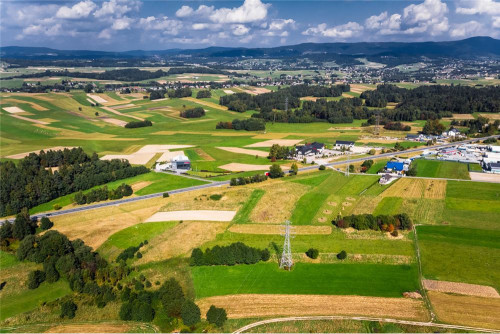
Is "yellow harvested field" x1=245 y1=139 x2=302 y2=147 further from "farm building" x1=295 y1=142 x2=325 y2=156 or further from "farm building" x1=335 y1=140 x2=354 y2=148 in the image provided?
"farm building" x1=335 y1=140 x2=354 y2=148

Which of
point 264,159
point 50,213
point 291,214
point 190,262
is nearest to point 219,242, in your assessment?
point 190,262

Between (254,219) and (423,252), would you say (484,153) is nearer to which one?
(423,252)

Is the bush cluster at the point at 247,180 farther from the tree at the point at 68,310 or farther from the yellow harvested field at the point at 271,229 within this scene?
the tree at the point at 68,310

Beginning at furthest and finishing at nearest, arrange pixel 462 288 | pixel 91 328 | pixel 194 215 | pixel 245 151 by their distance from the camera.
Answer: pixel 245 151, pixel 194 215, pixel 462 288, pixel 91 328

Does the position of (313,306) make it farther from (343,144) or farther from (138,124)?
(138,124)

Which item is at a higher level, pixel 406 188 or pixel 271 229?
pixel 406 188

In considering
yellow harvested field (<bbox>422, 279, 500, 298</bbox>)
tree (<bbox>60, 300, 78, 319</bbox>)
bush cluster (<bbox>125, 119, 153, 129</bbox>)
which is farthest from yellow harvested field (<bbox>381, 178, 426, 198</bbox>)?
bush cluster (<bbox>125, 119, 153, 129</bbox>)

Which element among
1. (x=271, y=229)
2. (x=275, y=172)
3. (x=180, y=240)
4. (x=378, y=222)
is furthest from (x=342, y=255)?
(x=275, y=172)
